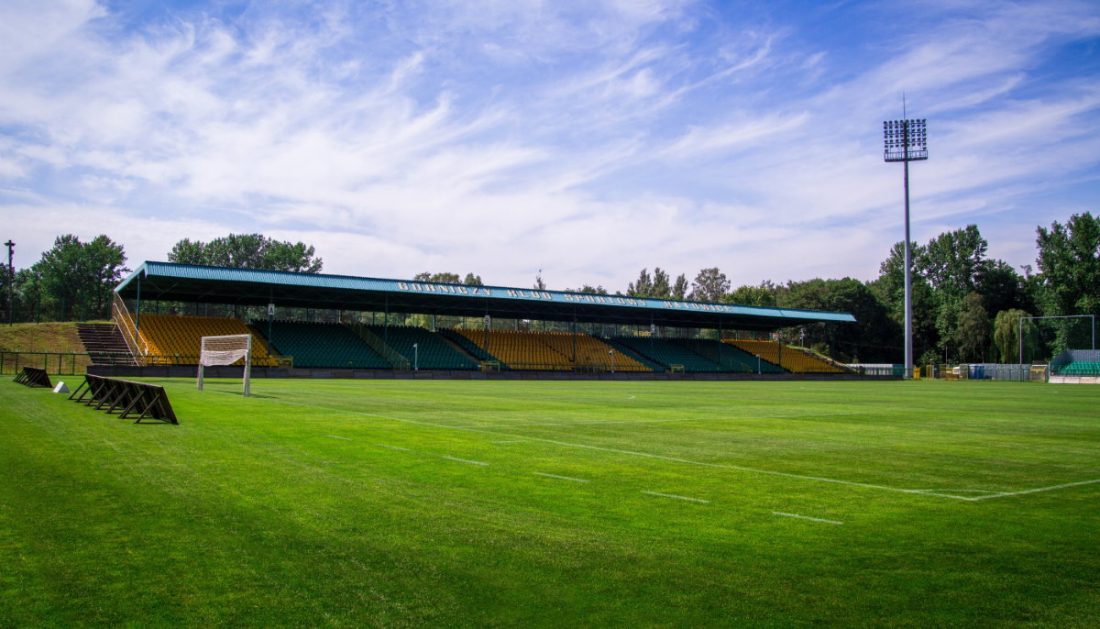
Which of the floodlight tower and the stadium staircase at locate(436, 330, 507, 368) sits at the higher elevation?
the floodlight tower

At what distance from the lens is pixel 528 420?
61.4 ft

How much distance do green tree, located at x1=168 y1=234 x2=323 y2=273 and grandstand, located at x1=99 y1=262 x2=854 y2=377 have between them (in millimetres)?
48172

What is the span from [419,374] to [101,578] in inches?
2072

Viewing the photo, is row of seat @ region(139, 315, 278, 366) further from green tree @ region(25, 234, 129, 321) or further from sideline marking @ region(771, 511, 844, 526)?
green tree @ region(25, 234, 129, 321)

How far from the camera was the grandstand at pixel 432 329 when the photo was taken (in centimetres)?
5572

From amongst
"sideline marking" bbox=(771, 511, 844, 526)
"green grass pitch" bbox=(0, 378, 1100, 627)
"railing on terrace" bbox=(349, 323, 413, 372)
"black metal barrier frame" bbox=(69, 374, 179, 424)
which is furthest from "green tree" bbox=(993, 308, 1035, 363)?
"sideline marking" bbox=(771, 511, 844, 526)

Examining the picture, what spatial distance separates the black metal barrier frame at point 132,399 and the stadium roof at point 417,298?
34119 millimetres

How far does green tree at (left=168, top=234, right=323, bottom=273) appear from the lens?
421 feet

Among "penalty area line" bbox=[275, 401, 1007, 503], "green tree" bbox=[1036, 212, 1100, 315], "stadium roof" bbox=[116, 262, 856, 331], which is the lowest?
"penalty area line" bbox=[275, 401, 1007, 503]

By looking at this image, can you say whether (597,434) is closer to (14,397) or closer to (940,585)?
(940,585)

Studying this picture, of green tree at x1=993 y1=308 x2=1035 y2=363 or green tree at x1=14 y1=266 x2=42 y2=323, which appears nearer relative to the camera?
green tree at x1=993 y1=308 x2=1035 y2=363

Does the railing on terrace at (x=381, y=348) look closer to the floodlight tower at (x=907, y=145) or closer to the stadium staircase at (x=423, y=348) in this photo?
the stadium staircase at (x=423, y=348)

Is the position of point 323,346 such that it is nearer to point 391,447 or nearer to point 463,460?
point 391,447

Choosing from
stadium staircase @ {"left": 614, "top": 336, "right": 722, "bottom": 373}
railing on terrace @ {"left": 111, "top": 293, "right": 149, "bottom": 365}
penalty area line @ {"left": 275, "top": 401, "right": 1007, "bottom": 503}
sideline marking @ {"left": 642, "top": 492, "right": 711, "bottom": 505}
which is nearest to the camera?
sideline marking @ {"left": 642, "top": 492, "right": 711, "bottom": 505}
